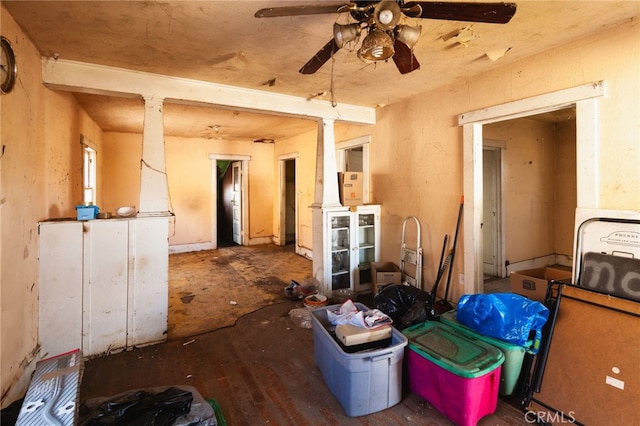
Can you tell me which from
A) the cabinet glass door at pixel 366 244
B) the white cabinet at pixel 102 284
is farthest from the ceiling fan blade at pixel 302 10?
the cabinet glass door at pixel 366 244

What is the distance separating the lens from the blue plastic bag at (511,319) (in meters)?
1.92

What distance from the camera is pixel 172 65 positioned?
261 centimetres

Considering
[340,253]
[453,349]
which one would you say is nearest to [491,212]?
[340,253]

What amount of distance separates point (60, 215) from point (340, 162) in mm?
3634

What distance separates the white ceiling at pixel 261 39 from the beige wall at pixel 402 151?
15cm

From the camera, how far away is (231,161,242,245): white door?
23.2ft

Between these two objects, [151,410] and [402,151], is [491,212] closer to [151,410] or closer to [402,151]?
[402,151]

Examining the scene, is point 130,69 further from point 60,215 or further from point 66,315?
point 66,315

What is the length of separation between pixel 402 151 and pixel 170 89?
264 centimetres

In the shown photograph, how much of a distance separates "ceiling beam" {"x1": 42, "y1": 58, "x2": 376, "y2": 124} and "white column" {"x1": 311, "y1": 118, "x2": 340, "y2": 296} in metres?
0.23

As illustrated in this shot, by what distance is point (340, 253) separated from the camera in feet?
12.9

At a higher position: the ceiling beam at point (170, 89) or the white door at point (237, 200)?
the ceiling beam at point (170, 89)

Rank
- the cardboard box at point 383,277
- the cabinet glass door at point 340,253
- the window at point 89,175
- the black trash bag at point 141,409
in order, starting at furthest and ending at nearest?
the window at point 89,175
the cabinet glass door at point 340,253
the cardboard box at point 383,277
the black trash bag at point 141,409

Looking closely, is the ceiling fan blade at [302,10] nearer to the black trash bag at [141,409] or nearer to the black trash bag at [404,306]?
the black trash bag at [141,409]
